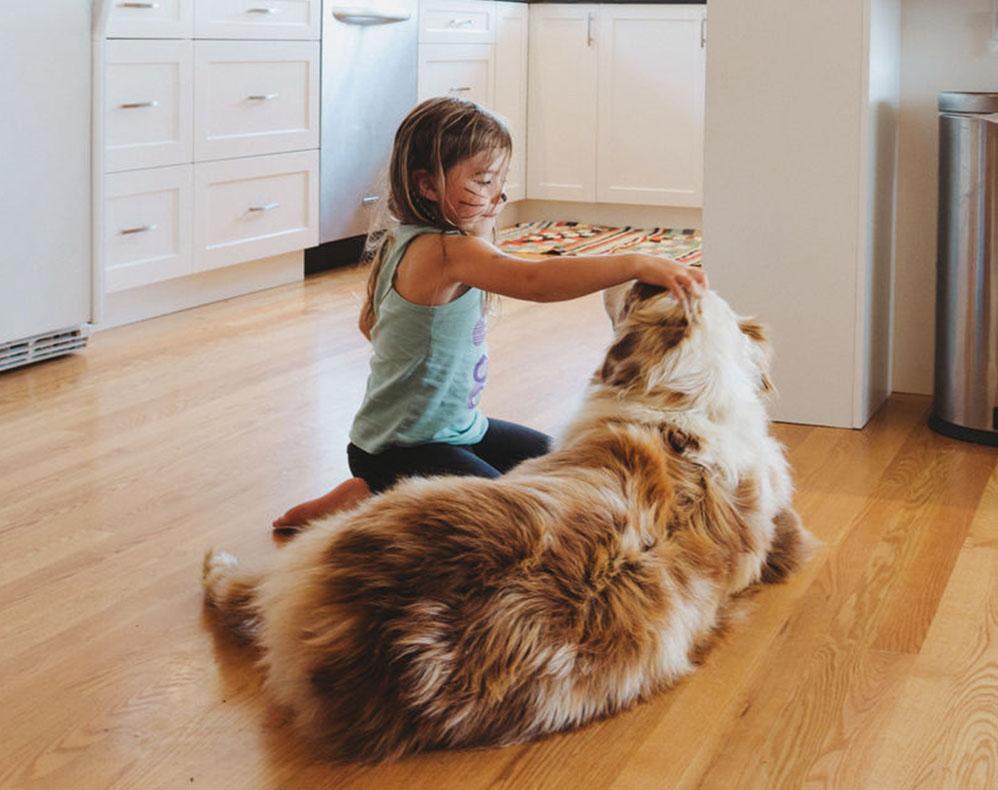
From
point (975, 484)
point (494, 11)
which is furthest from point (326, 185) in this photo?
point (975, 484)

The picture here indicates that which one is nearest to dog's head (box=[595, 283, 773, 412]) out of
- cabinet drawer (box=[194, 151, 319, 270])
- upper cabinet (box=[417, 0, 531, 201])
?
cabinet drawer (box=[194, 151, 319, 270])

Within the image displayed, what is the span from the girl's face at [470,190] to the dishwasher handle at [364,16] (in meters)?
2.67

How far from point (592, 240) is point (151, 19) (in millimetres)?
2325

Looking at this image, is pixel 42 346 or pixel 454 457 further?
pixel 42 346

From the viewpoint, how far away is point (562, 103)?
19.8 feet

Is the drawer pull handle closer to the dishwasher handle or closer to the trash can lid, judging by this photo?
the dishwasher handle

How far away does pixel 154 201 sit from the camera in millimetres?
3926

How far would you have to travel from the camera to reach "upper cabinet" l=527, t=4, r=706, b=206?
19.0ft

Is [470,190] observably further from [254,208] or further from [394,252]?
[254,208]

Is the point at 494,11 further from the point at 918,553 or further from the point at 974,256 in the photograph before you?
the point at 918,553

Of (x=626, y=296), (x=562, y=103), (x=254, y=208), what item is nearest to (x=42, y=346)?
(x=254, y=208)

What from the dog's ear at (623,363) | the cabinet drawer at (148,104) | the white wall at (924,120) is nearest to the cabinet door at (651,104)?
the cabinet drawer at (148,104)

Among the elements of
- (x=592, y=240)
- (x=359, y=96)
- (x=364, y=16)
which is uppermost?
(x=364, y=16)

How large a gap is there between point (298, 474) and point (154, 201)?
1.53m
